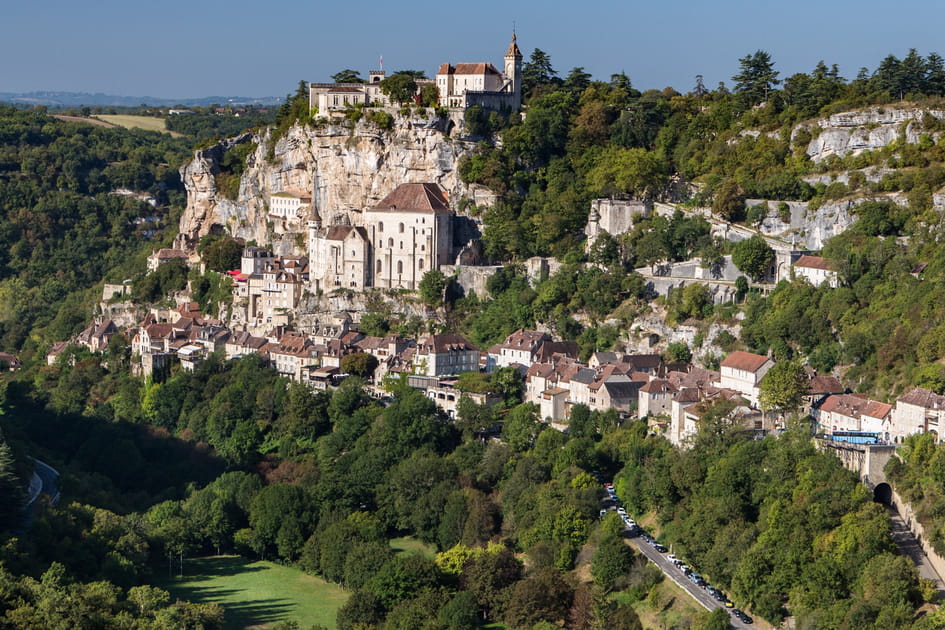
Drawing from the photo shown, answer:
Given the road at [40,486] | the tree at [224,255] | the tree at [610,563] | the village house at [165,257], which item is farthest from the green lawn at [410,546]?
the village house at [165,257]

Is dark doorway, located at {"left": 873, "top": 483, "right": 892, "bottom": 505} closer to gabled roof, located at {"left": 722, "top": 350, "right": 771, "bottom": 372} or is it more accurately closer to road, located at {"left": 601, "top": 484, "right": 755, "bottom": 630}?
road, located at {"left": 601, "top": 484, "right": 755, "bottom": 630}

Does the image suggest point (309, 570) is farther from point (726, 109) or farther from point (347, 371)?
point (726, 109)

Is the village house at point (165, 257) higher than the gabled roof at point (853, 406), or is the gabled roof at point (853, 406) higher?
the village house at point (165, 257)

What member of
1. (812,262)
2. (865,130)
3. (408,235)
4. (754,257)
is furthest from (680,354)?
(408,235)

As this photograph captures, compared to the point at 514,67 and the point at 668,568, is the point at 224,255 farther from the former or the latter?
the point at 668,568

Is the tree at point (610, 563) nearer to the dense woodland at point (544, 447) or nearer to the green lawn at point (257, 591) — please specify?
the dense woodland at point (544, 447)

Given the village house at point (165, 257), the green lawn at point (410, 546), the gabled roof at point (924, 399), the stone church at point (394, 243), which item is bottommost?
the green lawn at point (410, 546)

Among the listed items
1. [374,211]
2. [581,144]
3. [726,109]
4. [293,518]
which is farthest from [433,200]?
[293,518]
